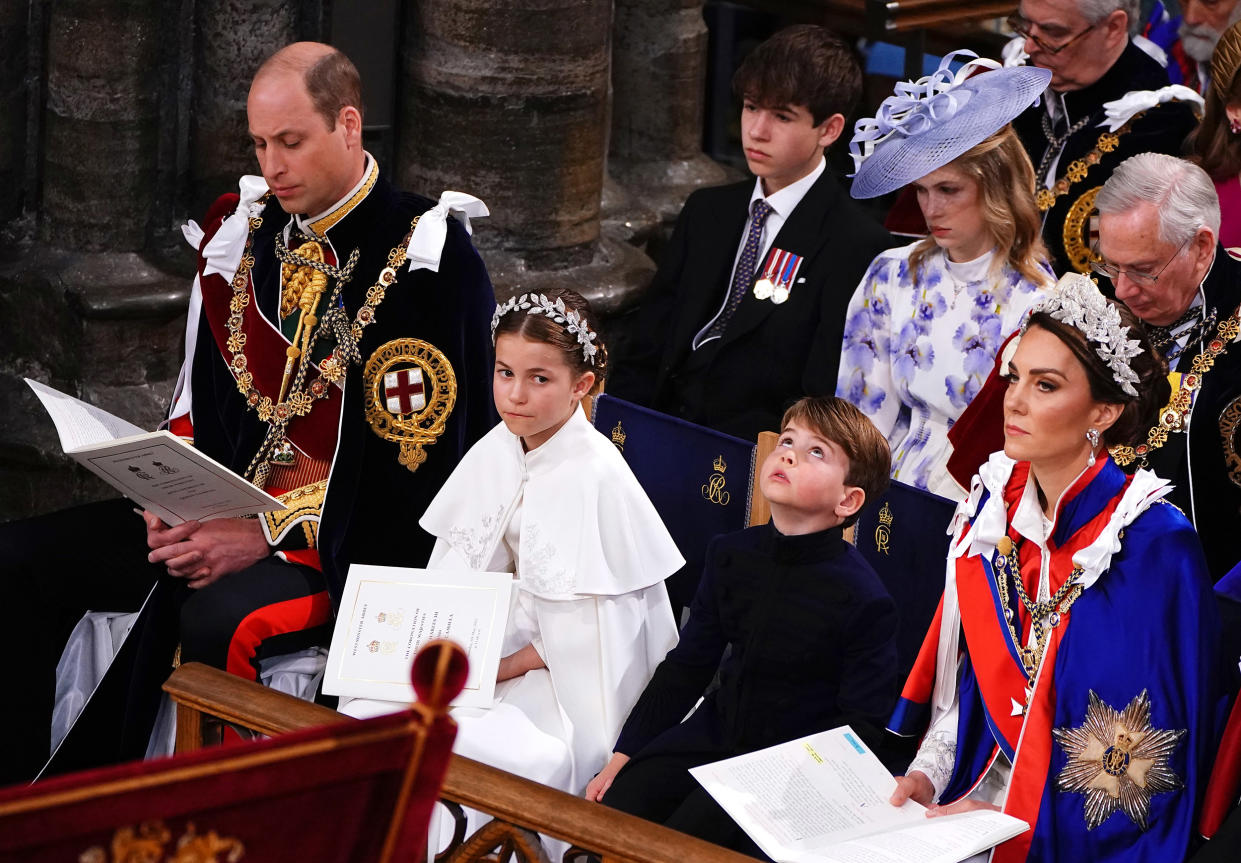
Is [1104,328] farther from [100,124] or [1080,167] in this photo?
[100,124]

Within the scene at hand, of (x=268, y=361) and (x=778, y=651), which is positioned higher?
(x=268, y=361)

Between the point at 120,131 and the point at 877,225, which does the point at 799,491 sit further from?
the point at 120,131

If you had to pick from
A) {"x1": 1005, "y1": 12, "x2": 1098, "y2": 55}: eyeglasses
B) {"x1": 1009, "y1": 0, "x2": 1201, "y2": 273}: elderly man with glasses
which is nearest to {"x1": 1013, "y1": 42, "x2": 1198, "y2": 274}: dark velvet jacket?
{"x1": 1009, "y1": 0, "x2": 1201, "y2": 273}: elderly man with glasses

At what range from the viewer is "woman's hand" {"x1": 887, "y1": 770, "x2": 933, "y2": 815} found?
10.3 ft

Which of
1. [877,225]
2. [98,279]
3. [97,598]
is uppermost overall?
[877,225]

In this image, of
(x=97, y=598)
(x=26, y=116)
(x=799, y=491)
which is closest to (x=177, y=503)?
(x=97, y=598)

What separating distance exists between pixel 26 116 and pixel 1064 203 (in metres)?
3.09

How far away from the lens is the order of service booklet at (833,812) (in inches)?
113

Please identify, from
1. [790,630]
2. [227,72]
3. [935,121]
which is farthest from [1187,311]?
[227,72]

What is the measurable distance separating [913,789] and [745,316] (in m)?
1.83

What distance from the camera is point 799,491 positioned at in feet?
11.5

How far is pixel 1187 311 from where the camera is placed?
386 centimetres

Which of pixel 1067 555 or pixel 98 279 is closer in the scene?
pixel 1067 555

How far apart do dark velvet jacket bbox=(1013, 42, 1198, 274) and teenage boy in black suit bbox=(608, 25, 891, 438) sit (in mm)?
534
